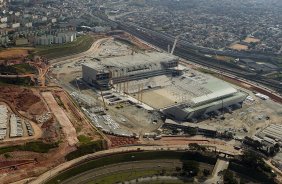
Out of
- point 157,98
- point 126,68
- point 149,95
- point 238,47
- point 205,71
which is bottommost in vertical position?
point 238,47

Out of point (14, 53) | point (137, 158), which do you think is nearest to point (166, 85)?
point (137, 158)

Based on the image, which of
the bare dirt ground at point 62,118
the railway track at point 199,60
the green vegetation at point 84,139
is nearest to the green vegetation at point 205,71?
the railway track at point 199,60

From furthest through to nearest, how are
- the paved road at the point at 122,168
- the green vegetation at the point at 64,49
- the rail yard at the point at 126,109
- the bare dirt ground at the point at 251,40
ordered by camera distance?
the bare dirt ground at the point at 251,40 < the green vegetation at the point at 64,49 < the rail yard at the point at 126,109 < the paved road at the point at 122,168

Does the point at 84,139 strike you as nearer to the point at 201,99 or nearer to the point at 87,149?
the point at 87,149

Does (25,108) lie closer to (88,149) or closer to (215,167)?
(88,149)

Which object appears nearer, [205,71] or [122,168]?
[122,168]

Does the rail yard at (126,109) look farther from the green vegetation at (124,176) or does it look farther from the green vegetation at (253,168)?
the green vegetation at (124,176)

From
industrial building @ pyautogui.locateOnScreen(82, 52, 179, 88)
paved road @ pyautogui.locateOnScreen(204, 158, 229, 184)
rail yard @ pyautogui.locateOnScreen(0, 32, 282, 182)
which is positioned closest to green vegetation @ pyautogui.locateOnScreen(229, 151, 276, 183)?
paved road @ pyautogui.locateOnScreen(204, 158, 229, 184)
